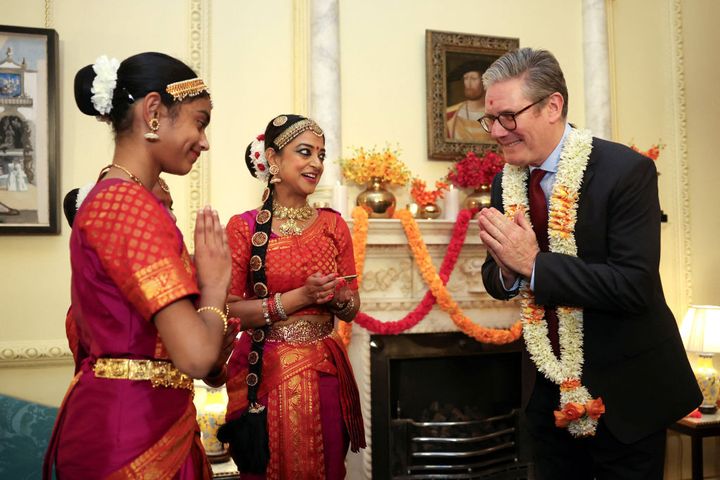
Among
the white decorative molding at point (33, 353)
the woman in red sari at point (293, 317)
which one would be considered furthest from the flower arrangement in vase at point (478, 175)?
the white decorative molding at point (33, 353)

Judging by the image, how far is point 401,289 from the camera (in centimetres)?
409

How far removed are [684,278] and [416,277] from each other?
2473mm

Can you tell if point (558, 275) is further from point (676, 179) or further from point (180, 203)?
point (676, 179)

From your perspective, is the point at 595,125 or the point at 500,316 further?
the point at 595,125

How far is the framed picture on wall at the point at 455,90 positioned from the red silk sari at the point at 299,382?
7.53 feet

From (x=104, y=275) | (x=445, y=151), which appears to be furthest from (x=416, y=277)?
(x=104, y=275)

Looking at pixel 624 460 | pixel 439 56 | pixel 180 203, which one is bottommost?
pixel 624 460

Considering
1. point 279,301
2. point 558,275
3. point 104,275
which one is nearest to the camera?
point 104,275

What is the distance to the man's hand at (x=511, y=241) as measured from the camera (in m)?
1.82

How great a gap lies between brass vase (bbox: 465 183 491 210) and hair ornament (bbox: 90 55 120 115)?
311 centimetres

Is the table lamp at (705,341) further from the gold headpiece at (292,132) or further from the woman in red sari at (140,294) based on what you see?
the woman in red sari at (140,294)

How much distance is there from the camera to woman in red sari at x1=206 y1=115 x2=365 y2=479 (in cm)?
216

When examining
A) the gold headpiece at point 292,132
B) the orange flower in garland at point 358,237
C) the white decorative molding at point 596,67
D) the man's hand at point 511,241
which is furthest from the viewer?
the white decorative molding at point 596,67

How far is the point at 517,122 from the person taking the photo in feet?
6.35
